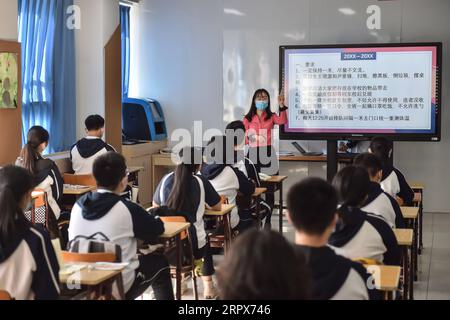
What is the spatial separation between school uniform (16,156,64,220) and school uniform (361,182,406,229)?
283 centimetres

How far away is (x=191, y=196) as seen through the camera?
17.2 ft

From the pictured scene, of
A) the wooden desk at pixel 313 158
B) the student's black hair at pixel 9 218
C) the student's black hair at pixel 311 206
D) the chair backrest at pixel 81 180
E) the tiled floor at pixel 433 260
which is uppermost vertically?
the student's black hair at pixel 311 206

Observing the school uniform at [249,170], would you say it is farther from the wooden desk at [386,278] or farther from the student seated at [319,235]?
the student seated at [319,235]

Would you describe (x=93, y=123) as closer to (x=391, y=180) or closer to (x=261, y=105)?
(x=261, y=105)

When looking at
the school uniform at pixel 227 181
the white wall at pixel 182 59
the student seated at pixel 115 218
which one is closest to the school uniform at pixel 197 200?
the school uniform at pixel 227 181

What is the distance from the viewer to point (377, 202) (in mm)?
4668

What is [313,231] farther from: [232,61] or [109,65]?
[232,61]

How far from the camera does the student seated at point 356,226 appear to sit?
11.9 ft

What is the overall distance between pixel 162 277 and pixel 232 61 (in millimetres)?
5687

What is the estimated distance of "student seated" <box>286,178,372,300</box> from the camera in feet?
8.38

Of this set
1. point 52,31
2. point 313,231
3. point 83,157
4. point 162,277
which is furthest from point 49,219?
point 313,231

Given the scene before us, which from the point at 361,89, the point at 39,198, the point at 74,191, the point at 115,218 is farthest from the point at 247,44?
the point at 115,218

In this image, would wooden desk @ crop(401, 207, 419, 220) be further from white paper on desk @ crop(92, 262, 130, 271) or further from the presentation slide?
the presentation slide

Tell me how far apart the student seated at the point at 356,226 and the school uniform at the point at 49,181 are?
3.21 meters
